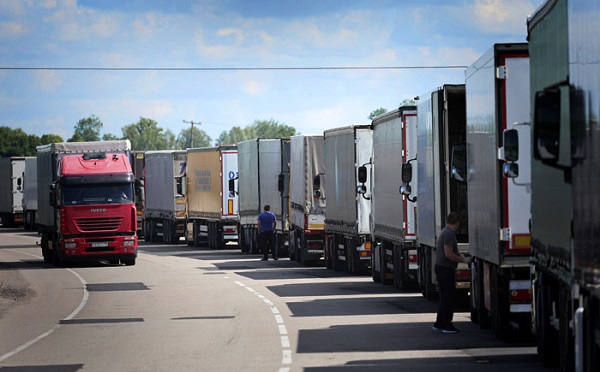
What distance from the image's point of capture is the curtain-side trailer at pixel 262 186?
148 feet

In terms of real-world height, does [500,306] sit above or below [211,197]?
below

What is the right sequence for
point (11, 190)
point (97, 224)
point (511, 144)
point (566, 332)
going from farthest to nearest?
1. point (11, 190)
2. point (97, 224)
3. point (511, 144)
4. point (566, 332)

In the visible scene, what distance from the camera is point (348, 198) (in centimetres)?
3472

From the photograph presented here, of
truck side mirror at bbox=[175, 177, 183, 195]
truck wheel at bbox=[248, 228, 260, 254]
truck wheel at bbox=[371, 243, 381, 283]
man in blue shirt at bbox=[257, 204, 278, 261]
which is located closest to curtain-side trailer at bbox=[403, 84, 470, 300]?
truck wheel at bbox=[371, 243, 381, 283]

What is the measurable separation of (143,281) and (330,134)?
21.9 ft

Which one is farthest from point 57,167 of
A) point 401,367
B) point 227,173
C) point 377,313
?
point 401,367

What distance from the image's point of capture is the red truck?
40.2m

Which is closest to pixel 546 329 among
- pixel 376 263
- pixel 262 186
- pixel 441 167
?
pixel 441 167

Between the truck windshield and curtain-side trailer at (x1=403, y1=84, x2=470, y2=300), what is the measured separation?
16913mm

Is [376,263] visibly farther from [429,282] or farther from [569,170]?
[569,170]

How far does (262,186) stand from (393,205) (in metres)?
18.6

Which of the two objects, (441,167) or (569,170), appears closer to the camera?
(569,170)

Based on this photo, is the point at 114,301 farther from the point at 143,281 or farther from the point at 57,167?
the point at 57,167

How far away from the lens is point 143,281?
3478cm
